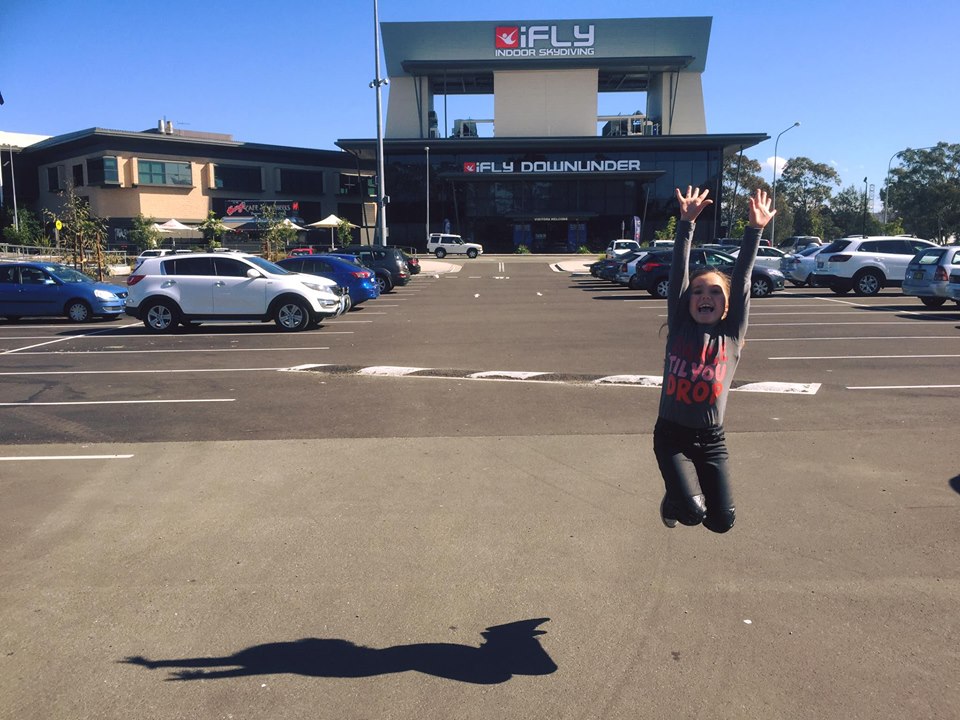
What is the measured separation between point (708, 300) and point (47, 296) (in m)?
19.1

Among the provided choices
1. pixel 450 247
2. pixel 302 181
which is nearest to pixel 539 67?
pixel 450 247

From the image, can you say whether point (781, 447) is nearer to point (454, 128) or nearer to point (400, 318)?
point (400, 318)

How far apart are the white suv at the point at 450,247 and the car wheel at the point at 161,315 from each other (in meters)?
43.2

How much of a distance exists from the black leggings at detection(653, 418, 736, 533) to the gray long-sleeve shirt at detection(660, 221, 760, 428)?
8 cm

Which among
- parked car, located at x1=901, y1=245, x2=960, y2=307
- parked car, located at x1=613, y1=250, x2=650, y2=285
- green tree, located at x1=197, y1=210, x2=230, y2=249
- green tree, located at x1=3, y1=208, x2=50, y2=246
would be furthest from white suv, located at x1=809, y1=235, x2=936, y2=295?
green tree, located at x1=3, y1=208, x2=50, y2=246

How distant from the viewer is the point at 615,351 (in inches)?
543

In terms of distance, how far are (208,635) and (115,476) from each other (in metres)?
3.26

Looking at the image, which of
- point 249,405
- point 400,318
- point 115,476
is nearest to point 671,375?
point 115,476

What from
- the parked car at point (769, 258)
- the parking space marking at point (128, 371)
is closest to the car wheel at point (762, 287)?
the parked car at point (769, 258)

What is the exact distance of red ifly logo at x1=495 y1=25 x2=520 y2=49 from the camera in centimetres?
6431

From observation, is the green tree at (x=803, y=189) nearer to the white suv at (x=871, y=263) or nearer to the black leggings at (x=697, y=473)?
the white suv at (x=871, y=263)

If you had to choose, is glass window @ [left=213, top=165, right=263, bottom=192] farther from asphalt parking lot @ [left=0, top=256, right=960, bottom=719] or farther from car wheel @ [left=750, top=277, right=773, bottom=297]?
asphalt parking lot @ [left=0, top=256, right=960, bottom=719]

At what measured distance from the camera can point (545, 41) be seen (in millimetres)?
64812

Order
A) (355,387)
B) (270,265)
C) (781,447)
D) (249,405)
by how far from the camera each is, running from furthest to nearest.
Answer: (270,265), (355,387), (249,405), (781,447)
